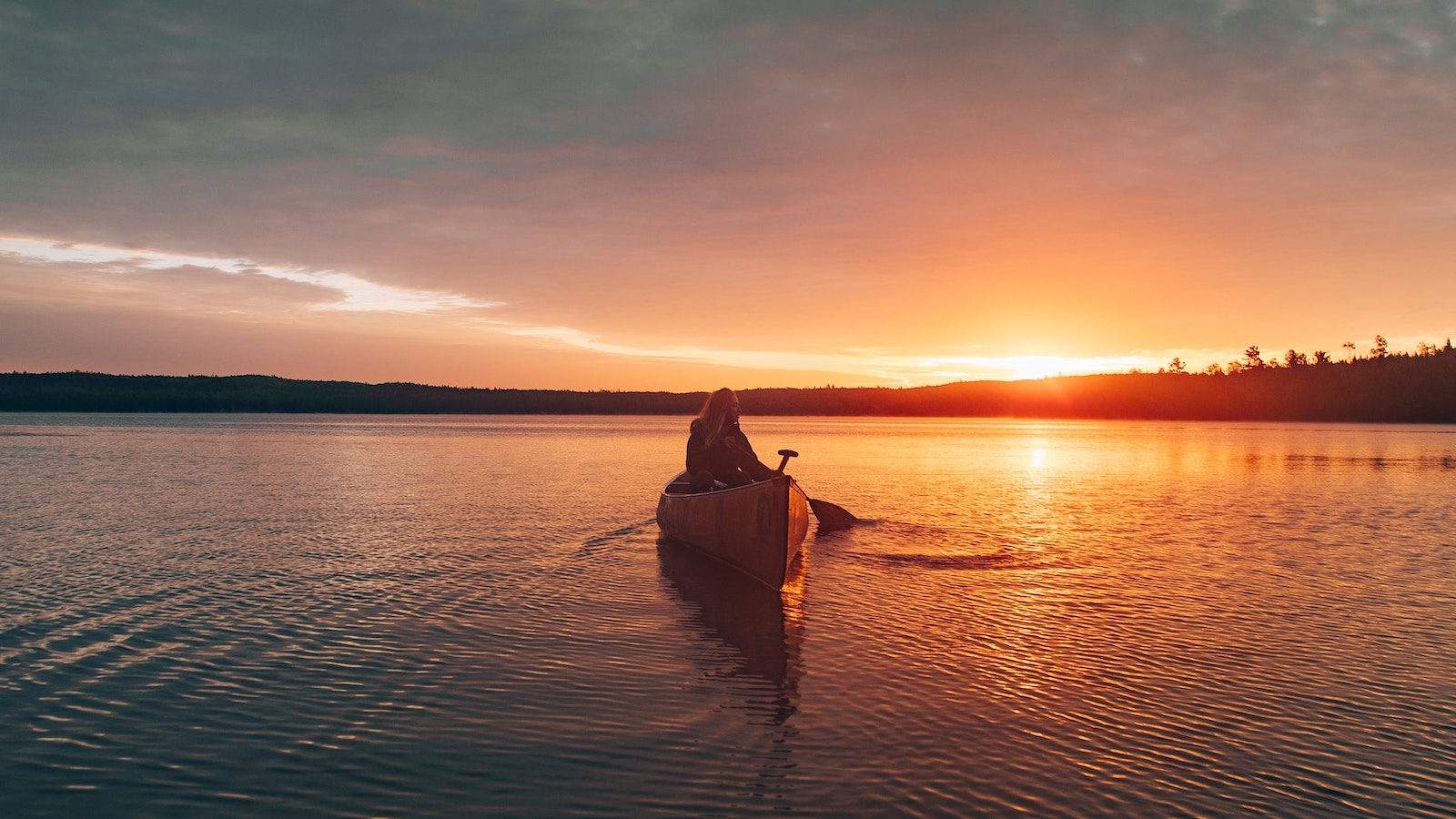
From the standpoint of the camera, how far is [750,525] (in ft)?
43.8

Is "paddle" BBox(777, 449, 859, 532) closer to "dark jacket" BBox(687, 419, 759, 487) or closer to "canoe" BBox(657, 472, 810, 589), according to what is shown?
"canoe" BBox(657, 472, 810, 589)

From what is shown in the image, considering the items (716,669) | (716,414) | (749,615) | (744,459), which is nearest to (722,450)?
(744,459)

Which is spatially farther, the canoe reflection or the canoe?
the canoe

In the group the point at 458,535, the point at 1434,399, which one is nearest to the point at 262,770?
the point at 458,535

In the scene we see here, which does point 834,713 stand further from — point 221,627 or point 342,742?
point 221,627

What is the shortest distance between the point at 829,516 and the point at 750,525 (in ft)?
23.8

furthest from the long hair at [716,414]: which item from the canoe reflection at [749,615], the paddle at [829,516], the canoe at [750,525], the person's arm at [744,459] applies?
the paddle at [829,516]

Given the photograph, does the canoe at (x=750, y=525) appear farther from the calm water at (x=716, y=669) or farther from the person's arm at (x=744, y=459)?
the person's arm at (x=744, y=459)

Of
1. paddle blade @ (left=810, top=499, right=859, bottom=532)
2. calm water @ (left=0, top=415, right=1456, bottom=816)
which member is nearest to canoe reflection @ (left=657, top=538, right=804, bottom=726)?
calm water @ (left=0, top=415, right=1456, bottom=816)

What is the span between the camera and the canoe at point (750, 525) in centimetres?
1261

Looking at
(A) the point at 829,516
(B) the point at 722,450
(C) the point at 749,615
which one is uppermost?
(B) the point at 722,450

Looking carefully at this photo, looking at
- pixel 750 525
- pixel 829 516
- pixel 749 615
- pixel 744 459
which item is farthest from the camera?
pixel 829 516

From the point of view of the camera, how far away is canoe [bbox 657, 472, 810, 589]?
41.4 feet

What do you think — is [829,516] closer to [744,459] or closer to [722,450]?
[744,459]
